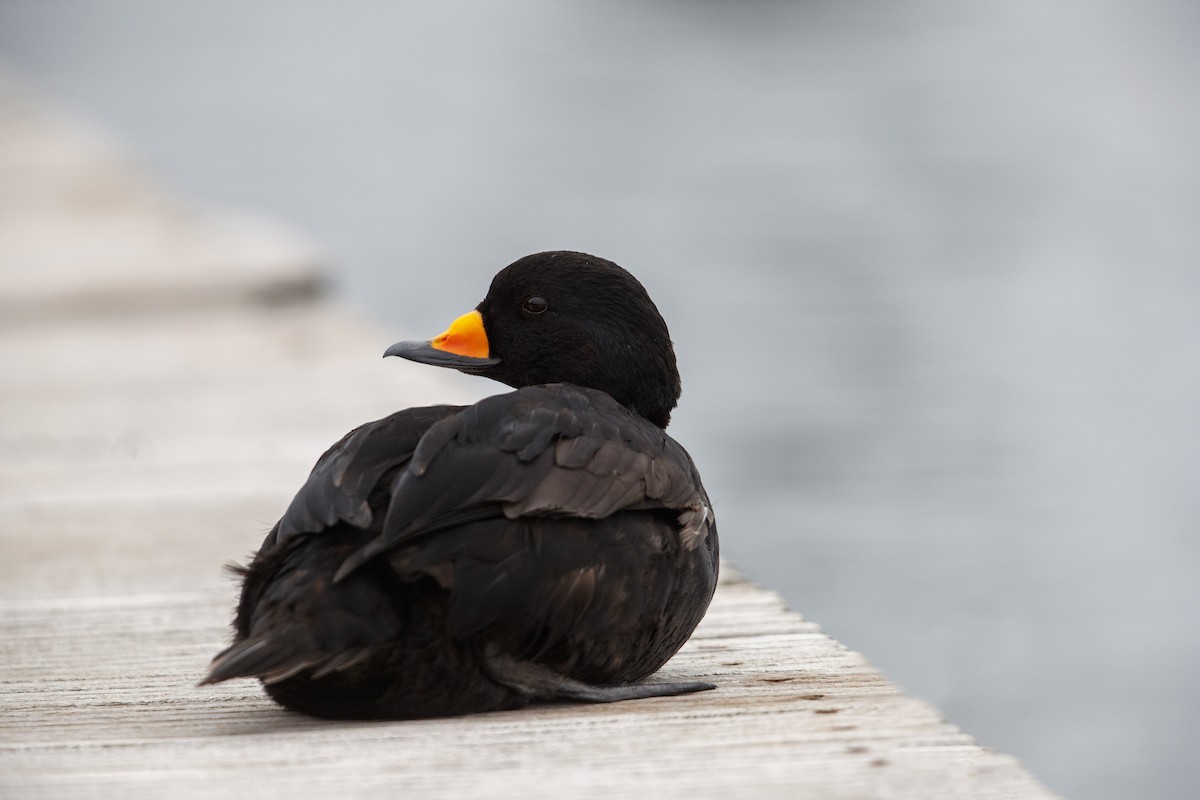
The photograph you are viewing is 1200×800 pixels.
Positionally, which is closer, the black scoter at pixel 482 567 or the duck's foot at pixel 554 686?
the black scoter at pixel 482 567

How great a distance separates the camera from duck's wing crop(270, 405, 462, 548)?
270 centimetres

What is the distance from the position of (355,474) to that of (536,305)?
0.78 m

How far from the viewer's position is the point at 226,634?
372 centimetres

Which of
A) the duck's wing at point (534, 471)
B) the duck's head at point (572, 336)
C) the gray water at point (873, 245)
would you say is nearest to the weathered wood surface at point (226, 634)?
the duck's wing at point (534, 471)

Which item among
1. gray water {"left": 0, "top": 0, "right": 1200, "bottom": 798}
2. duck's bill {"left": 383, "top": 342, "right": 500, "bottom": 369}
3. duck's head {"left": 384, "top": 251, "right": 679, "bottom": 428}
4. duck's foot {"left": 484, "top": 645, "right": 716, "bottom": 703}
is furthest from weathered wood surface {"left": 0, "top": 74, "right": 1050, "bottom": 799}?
gray water {"left": 0, "top": 0, "right": 1200, "bottom": 798}

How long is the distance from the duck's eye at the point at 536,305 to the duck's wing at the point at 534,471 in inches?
17.0

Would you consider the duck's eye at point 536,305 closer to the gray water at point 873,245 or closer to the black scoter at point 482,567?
the black scoter at point 482,567

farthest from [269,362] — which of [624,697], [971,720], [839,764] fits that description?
[839,764]

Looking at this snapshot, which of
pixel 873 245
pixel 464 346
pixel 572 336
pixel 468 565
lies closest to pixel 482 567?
pixel 468 565

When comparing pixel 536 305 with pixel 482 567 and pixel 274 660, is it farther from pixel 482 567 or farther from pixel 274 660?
pixel 274 660

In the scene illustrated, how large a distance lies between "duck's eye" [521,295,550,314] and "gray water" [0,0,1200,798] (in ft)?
12.7

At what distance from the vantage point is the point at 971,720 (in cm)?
674

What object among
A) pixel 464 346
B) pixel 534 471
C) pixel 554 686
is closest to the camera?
pixel 534 471

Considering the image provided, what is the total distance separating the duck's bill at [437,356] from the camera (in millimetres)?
3459
